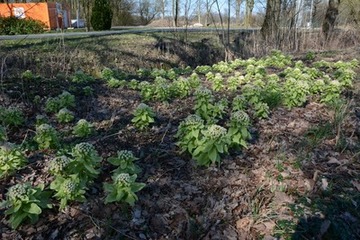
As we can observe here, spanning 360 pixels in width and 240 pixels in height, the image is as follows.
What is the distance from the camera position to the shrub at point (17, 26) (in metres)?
14.7

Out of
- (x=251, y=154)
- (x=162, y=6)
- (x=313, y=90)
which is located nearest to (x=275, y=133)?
(x=251, y=154)

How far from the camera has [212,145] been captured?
8.32 feet

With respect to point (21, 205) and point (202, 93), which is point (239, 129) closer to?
point (202, 93)

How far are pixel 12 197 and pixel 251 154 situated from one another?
2073 mm

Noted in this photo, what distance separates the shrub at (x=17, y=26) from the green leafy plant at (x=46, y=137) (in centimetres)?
1434

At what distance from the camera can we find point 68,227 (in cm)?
205

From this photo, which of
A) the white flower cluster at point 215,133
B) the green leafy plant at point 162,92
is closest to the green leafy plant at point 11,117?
the green leafy plant at point 162,92

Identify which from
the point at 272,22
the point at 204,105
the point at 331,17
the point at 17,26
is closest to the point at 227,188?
the point at 204,105

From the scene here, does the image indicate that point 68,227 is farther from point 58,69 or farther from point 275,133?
point 58,69

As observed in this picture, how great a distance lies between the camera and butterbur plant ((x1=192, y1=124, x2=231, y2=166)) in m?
2.51

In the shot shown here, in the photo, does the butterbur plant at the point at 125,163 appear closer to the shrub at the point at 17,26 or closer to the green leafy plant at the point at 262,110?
the green leafy plant at the point at 262,110

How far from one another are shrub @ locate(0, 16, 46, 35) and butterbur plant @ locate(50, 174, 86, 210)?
1514cm

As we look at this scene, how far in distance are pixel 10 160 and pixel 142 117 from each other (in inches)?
52.0

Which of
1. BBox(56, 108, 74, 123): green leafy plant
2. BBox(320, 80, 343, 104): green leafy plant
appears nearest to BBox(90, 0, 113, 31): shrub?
BBox(56, 108, 74, 123): green leafy plant
